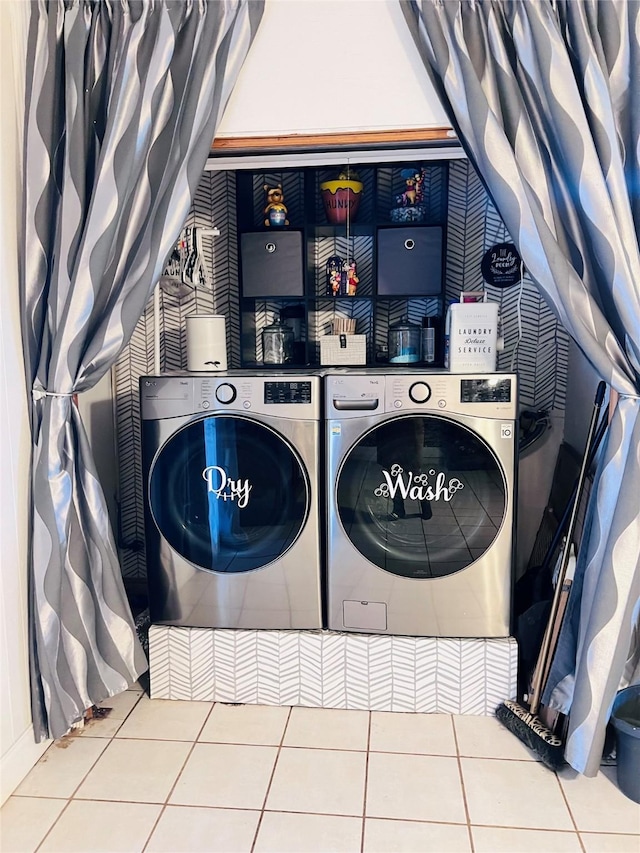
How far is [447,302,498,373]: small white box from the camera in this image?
2.04m

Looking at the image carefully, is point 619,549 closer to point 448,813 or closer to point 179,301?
point 448,813

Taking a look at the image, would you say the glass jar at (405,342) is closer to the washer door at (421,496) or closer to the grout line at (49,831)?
the washer door at (421,496)

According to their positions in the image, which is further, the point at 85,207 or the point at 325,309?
the point at 325,309

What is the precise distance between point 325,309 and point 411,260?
45cm

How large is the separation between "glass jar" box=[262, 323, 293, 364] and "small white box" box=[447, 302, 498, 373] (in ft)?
2.68

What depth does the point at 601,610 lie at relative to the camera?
1669mm

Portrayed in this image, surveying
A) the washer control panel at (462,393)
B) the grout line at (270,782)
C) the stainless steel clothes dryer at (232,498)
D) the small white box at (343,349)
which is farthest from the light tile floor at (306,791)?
the small white box at (343,349)

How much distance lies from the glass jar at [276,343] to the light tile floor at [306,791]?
1.37 metres

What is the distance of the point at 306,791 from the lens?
1700 mm

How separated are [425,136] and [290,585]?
148cm

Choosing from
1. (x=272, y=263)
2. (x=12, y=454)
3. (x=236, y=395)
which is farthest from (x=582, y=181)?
(x=12, y=454)

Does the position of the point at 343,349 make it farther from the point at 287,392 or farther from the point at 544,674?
the point at 544,674

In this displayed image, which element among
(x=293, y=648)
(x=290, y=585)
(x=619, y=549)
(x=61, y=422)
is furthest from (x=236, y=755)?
(x=619, y=549)

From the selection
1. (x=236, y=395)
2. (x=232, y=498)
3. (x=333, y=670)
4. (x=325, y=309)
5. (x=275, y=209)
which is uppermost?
(x=275, y=209)
